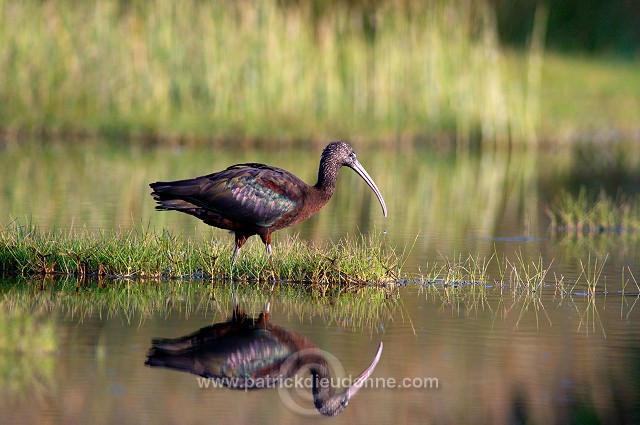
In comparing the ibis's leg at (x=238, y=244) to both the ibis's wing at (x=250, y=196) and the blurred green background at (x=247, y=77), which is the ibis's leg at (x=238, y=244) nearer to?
the ibis's wing at (x=250, y=196)

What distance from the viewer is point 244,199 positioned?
10906 millimetres

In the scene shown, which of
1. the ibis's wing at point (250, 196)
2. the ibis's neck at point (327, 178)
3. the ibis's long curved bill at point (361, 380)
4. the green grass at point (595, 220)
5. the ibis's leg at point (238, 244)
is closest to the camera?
the ibis's long curved bill at point (361, 380)

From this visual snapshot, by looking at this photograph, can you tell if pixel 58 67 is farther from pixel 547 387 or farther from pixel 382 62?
pixel 547 387

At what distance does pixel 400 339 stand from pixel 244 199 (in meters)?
2.48

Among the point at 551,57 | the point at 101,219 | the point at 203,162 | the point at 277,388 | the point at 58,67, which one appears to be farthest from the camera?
the point at 551,57

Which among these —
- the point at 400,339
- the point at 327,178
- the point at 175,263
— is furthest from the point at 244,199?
the point at 400,339

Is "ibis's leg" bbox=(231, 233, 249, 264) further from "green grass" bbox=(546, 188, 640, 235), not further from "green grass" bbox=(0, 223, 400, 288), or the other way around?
"green grass" bbox=(546, 188, 640, 235)

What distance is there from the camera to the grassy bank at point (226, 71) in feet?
81.3

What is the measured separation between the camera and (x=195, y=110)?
25.4 m

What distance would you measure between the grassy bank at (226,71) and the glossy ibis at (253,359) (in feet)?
53.7

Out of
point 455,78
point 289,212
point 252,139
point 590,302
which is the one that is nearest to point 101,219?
point 289,212

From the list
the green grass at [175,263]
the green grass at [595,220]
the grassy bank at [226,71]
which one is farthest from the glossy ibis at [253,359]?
the grassy bank at [226,71]

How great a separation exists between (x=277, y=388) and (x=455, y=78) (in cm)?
1902

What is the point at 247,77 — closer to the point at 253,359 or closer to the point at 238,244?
the point at 238,244
